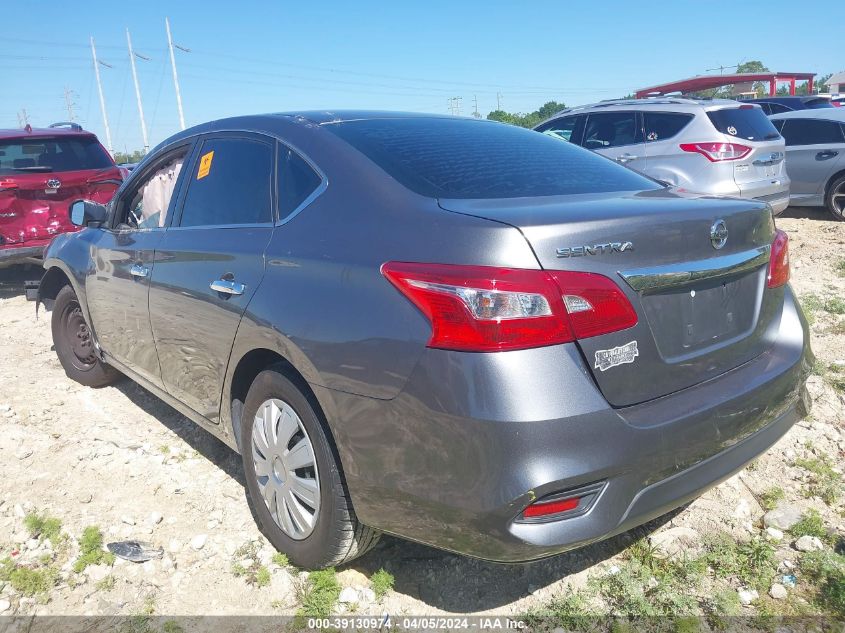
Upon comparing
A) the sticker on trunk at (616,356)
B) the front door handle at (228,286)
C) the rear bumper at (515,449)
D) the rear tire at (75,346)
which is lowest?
the rear tire at (75,346)

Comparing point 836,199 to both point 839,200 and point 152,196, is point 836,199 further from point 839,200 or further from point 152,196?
point 152,196

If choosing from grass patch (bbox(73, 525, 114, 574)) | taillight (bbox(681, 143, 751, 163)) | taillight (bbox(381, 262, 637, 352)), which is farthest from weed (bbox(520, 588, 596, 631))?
taillight (bbox(681, 143, 751, 163))

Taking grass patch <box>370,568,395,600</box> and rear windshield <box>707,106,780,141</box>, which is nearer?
grass patch <box>370,568,395,600</box>

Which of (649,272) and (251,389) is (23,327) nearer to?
(251,389)

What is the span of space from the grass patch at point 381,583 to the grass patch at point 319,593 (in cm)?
14

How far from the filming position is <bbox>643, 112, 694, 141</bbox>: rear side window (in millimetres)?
8039

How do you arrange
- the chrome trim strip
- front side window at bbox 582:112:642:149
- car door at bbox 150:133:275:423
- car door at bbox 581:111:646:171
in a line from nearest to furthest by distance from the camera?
the chrome trim strip, car door at bbox 150:133:275:423, car door at bbox 581:111:646:171, front side window at bbox 582:112:642:149

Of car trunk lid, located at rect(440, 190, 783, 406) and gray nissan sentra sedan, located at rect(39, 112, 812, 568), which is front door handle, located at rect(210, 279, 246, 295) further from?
car trunk lid, located at rect(440, 190, 783, 406)

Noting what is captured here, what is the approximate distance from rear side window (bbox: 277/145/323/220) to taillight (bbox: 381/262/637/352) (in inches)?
34.2

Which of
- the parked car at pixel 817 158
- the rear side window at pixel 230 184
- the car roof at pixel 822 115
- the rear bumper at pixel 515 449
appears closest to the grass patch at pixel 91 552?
the rear bumper at pixel 515 449

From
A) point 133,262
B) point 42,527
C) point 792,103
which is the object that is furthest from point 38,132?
point 792,103

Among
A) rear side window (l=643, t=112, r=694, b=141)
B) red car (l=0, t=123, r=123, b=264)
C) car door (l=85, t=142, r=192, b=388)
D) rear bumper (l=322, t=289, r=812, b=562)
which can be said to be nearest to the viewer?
rear bumper (l=322, t=289, r=812, b=562)

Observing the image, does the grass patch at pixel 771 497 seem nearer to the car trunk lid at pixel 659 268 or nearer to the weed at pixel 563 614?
the car trunk lid at pixel 659 268

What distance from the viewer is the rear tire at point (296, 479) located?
2.36 m
